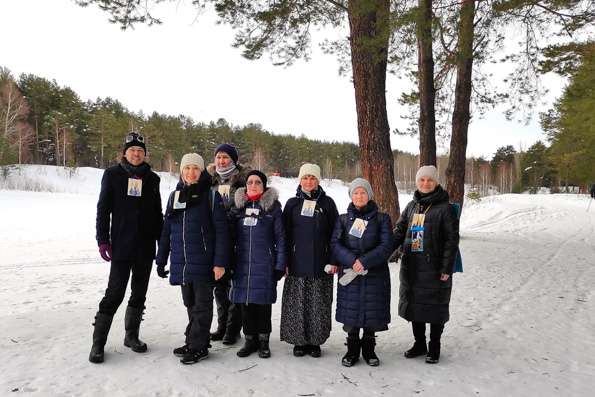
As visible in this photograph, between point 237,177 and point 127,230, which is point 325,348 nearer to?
point 237,177

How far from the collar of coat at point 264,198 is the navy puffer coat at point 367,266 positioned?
0.64 m

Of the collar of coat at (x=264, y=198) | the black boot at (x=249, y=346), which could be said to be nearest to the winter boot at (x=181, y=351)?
the black boot at (x=249, y=346)

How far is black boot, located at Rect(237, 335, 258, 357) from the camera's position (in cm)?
374

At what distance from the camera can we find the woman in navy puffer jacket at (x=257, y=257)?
12.2ft

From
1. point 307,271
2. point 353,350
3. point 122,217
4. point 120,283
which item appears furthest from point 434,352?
point 122,217

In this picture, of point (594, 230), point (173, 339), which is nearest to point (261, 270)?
point (173, 339)

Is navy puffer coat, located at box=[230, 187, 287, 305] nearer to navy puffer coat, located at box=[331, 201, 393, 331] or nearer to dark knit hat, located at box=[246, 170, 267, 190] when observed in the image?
dark knit hat, located at box=[246, 170, 267, 190]

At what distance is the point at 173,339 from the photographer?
13.7 feet

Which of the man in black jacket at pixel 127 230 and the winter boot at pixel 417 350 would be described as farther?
the winter boot at pixel 417 350

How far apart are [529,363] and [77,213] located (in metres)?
19.6

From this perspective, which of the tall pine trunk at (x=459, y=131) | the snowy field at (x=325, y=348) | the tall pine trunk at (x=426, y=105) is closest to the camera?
the snowy field at (x=325, y=348)

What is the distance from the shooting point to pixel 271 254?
12.3 feet

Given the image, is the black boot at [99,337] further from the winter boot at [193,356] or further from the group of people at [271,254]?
the winter boot at [193,356]

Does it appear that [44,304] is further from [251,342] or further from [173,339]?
[251,342]
